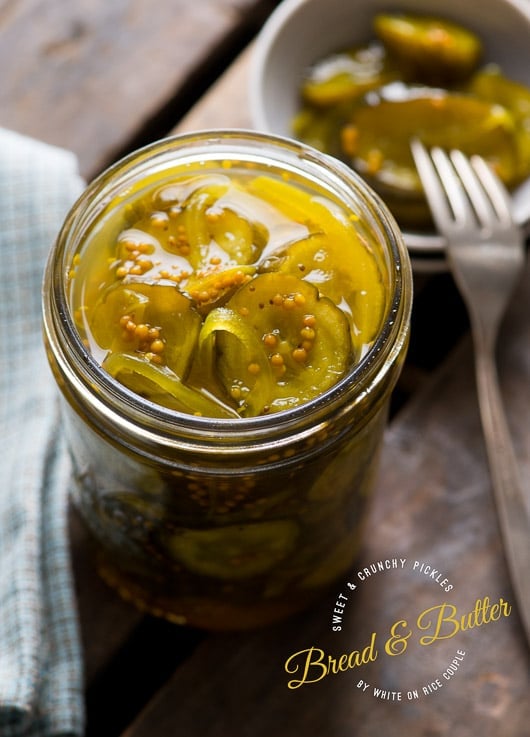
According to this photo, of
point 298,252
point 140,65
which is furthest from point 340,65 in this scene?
point 298,252

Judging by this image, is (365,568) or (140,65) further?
(140,65)

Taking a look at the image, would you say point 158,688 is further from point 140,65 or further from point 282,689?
point 140,65

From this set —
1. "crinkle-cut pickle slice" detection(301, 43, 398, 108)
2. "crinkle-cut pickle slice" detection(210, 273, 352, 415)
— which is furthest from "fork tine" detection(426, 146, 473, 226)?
"crinkle-cut pickle slice" detection(210, 273, 352, 415)

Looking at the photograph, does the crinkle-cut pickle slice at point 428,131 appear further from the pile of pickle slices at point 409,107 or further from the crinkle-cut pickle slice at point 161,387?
the crinkle-cut pickle slice at point 161,387

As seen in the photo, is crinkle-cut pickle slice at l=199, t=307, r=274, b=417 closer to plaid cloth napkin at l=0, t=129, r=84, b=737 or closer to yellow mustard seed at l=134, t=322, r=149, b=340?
yellow mustard seed at l=134, t=322, r=149, b=340

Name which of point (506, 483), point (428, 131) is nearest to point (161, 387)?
point (506, 483)
